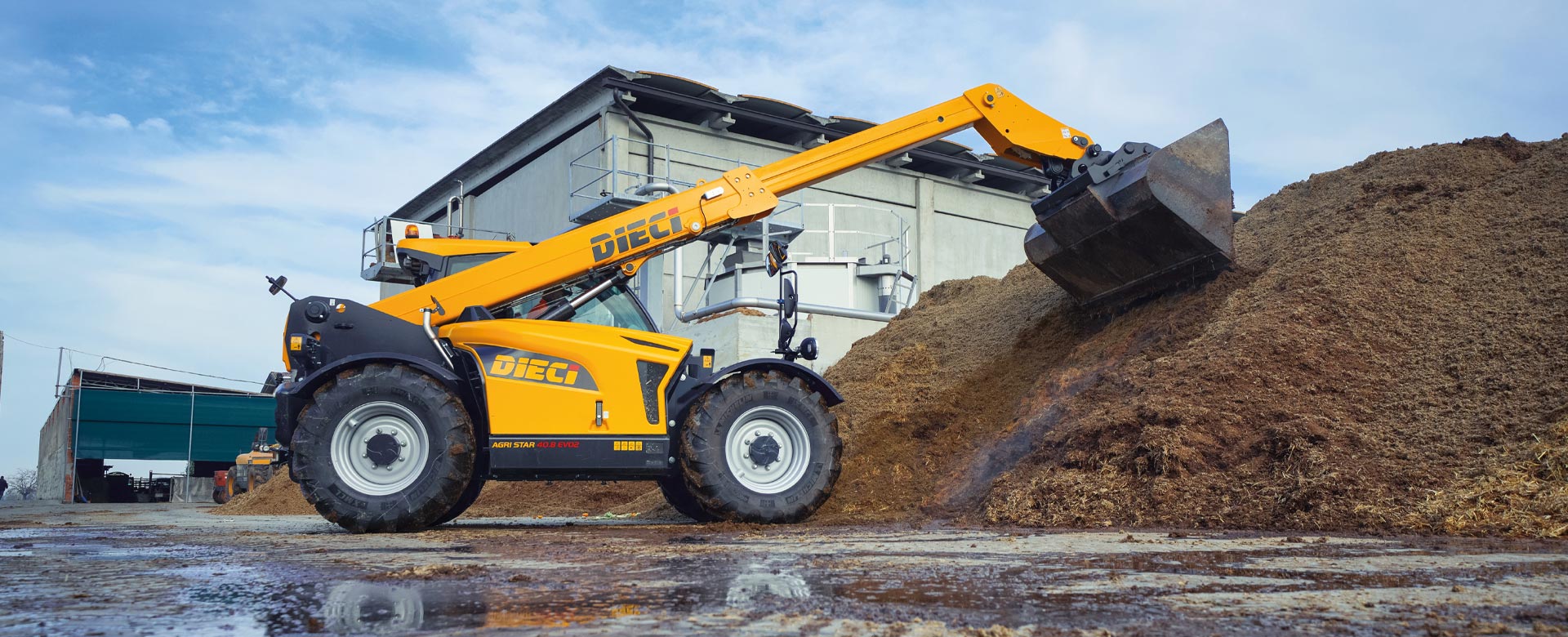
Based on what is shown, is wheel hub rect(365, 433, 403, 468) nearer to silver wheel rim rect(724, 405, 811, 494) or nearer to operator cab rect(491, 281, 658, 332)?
operator cab rect(491, 281, 658, 332)

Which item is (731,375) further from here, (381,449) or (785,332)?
(381,449)

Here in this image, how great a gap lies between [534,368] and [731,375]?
1.39 metres

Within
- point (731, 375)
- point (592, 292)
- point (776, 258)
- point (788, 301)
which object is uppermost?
point (776, 258)

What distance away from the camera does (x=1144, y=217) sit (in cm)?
973

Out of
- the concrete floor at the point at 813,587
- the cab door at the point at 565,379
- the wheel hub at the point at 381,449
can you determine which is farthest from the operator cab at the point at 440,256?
the concrete floor at the point at 813,587

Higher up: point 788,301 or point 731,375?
point 788,301

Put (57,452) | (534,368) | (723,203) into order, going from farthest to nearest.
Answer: (57,452)
(723,203)
(534,368)

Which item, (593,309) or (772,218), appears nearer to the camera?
(593,309)

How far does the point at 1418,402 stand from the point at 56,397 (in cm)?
3290

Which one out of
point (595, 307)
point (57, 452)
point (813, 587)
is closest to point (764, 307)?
point (595, 307)

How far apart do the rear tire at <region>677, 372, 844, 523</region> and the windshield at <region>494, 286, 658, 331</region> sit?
3.08ft

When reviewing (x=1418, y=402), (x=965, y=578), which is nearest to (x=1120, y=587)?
(x=965, y=578)

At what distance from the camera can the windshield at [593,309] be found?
8680 mm

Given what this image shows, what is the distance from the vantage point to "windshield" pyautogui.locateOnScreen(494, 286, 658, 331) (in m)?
8.68
